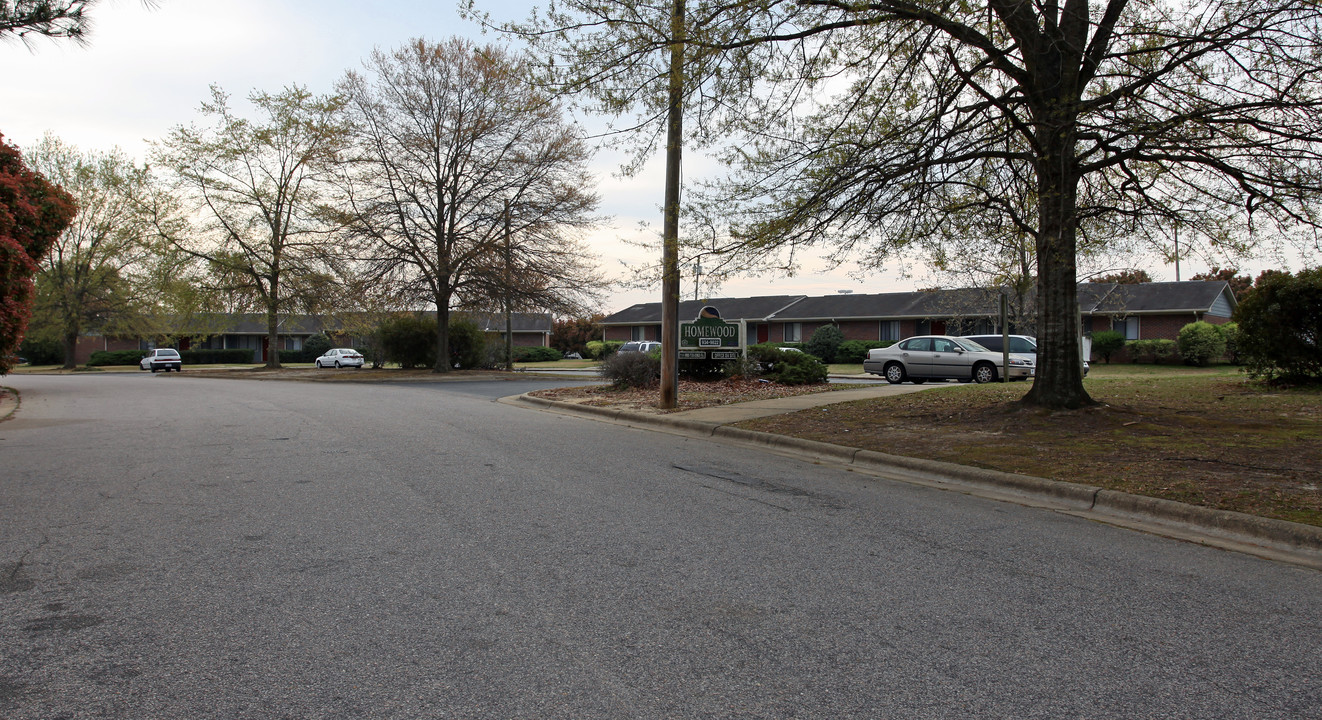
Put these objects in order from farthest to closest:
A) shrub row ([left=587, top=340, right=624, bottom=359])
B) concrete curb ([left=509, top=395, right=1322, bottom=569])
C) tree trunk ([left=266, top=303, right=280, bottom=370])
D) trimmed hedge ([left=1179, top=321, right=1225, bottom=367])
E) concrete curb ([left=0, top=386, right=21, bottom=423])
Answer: shrub row ([left=587, top=340, right=624, bottom=359])
tree trunk ([left=266, top=303, right=280, bottom=370])
trimmed hedge ([left=1179, top=321, right=1225, bottom=367])
concrete curb ([left=0, top=386, right=21, bottom=423])
concrete curb ([left=509, top=395, right=1322, bottom=569])

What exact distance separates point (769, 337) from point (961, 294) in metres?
19.3

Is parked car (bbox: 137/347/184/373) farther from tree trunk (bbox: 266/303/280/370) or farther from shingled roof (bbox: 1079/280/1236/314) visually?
shingled roof (bbox: 1079/280/1236/314)

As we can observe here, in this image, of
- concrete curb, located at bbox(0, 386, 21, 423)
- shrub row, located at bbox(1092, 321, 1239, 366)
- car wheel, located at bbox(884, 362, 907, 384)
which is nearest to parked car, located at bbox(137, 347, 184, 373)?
concrete curb, located at bbox(0, 386, 21, 423)

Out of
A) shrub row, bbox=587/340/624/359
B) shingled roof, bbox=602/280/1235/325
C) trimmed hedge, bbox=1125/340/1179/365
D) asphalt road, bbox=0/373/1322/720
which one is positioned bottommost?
asphalt road, bbox=0/373/1322/720

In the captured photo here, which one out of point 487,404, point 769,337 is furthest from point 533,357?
point 487,404

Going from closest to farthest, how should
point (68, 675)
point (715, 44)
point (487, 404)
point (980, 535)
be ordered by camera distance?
point (68, 675), point (980, 535), point (715, 44), point (487, 404)

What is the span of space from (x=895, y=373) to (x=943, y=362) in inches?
60.3

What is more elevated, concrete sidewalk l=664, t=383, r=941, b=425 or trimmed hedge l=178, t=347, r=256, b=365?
trimmed hedge l=178, t=347, r=256, b=365

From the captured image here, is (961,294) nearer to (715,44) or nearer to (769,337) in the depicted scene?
(769,337)

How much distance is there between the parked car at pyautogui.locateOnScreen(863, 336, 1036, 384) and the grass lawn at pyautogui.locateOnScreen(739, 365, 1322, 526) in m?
6.33

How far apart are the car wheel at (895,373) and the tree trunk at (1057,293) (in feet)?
39.2

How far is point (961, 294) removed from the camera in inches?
1298

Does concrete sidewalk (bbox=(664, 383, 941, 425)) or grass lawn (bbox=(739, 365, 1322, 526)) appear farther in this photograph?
concrete sidewalk (bbox=(664, 383, 941, 425))

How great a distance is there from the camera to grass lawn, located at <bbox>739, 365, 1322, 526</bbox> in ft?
22.4
